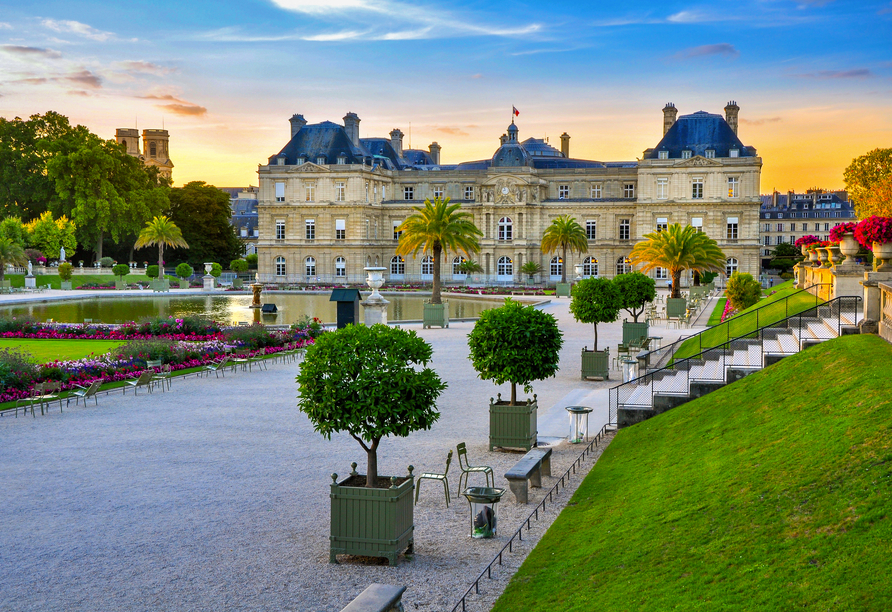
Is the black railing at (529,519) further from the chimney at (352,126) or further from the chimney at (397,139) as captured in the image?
the chimney at (397,139)

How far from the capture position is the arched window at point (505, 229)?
283ft

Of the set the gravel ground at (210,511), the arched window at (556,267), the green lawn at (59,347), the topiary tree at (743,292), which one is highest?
the arched window at (556,267)

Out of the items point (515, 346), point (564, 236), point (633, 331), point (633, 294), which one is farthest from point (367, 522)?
point (564, 236)

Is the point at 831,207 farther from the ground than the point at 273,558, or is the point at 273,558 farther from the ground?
the point at 831,207

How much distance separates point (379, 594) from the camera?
8.62 meters

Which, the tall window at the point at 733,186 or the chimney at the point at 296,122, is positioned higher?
the chimney at the point at 296,122

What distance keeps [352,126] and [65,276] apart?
1432 inches

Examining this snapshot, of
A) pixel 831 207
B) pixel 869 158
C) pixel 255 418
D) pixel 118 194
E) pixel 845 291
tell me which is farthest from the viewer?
pixel 831 207

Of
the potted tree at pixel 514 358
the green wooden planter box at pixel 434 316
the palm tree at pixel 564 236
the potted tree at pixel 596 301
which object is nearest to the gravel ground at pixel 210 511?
the potted tree at pixel 514 358

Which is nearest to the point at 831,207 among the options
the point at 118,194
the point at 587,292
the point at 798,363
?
the point at 118,194

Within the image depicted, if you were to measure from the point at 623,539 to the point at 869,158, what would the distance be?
7056 centimetres

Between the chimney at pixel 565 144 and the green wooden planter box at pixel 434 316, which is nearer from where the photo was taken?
the green wooden planter box at pixel 434 316

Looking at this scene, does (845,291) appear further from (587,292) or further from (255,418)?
(255,418)

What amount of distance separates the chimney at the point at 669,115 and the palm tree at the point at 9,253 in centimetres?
6486
